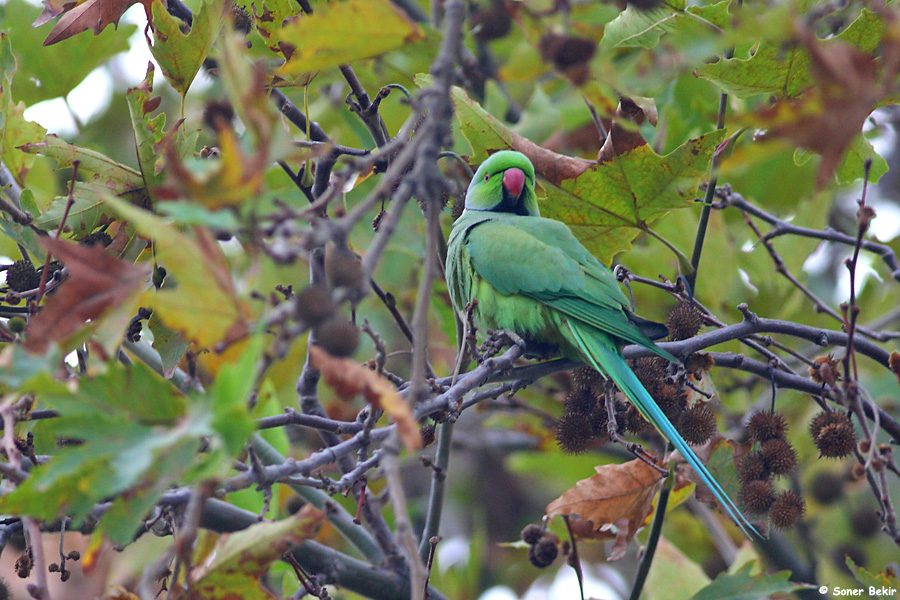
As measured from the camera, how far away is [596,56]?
64.1 inches

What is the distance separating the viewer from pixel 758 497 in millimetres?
2859

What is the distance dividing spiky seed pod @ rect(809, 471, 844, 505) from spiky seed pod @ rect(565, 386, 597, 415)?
3322 mm

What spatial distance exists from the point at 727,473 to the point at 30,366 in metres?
2.55

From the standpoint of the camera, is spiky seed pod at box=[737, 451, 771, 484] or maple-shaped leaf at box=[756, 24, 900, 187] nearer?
maple-shaped leaf at box=[756, 24, 900, 187]

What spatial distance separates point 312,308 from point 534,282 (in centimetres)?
222

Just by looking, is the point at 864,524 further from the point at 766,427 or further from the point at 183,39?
the point at 183,39

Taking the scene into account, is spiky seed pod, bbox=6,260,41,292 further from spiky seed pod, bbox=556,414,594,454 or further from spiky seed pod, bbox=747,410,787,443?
spiky seed pod, bbox=747,410,787,443

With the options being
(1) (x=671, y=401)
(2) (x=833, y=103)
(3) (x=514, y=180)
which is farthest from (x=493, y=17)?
(3) (x=514, y=180)

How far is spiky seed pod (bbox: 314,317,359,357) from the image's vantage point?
163 cm

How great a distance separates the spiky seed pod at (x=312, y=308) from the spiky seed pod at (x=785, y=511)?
7.16 ft

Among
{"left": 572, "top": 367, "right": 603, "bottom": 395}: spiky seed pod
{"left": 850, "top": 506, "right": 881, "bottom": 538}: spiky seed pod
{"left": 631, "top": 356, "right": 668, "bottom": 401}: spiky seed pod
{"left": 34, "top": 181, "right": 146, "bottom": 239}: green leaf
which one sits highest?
{"left": 34, "top": 181, "right": 146, "bottom": 239}: green leaf

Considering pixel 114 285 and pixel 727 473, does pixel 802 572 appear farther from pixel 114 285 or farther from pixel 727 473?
pixel 114 285

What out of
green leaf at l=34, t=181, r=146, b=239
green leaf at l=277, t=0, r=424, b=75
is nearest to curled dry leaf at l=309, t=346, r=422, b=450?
green leaf at l=277, t=0, r=424, b=75

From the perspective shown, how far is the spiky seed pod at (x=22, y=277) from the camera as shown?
2.86 meters
